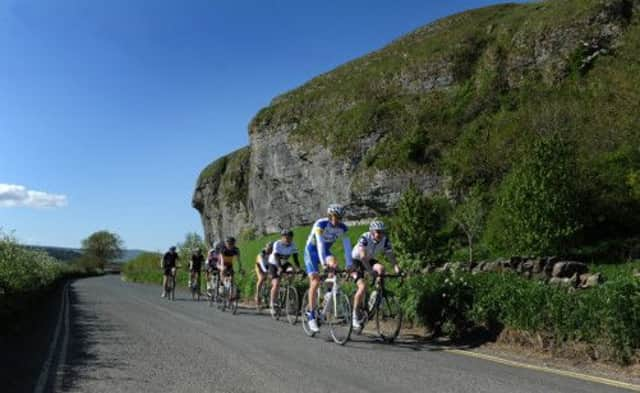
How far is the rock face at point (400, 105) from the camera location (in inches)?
1745

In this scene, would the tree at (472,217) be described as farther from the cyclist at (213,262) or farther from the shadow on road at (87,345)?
the shadow on road at (87,345)

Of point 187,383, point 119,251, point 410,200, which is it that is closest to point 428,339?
point 187,383

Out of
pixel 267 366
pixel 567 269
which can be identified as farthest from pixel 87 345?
pixel 567 269

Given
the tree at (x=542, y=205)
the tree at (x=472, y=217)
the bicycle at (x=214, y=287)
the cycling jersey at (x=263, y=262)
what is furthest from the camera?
the tree at (x=472, y=217)

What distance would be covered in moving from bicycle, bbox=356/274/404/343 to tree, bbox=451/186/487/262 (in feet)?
85.7

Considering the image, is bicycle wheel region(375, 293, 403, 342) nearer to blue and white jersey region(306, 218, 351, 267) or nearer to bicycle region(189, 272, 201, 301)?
blue and white jersey region(306, 218, 351, 267)

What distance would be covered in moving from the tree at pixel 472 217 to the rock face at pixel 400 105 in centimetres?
449

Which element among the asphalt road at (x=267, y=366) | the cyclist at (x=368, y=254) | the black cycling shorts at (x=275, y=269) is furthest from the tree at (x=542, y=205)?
the cyclist at (x=368, y=254)

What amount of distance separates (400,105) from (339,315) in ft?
138

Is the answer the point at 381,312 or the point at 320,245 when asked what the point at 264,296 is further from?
the point at 320,245

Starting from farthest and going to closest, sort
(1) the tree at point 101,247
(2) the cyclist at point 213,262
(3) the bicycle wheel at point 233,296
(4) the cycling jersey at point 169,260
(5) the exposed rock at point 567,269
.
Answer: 1. (1) the tree at point 101,247
2. (4) the cycling jersey at point 169,260
3. (5) the exposed rock at point 567,269
4. (2) the cyclist at point 213,262
5. (3) the bicycle wheel at point 233,296

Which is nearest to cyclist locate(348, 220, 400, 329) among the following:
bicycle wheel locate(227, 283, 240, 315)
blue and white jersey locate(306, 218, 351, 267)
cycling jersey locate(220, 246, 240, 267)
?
blue and white jersey locate(306, 218, 351, 267)

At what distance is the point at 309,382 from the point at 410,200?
1230 inches

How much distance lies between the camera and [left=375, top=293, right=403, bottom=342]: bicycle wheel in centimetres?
1049
